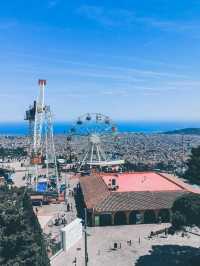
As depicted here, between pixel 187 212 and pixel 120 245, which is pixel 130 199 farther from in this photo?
pixel 187 212

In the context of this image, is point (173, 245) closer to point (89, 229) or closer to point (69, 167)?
point (89, 229)

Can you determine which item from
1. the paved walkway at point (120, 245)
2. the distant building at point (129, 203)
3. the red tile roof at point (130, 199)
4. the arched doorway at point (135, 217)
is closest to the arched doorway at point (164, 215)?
the distant building at point (129, 203)

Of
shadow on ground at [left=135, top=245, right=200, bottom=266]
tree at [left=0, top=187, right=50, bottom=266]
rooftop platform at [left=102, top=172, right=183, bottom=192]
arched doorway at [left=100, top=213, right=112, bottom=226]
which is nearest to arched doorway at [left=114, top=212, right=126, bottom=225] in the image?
arched doorway at [left=100, top=213, right=112, bottom=226]

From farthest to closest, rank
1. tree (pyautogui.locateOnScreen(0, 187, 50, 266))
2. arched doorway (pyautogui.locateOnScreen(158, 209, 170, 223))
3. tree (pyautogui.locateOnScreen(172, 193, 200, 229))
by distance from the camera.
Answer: arched doorway (pyautogui.locateOnScreen(158, 209, 170, 223))
tree (pyautogui.locateOnScreen(172, 193, 200, 229))
tree (pyautogui.locateOnScreen(0, 187, 50, 266))

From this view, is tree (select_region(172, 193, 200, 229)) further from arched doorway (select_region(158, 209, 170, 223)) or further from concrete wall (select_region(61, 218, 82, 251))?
arched doorway (select_region(158, 209, 170, 223))

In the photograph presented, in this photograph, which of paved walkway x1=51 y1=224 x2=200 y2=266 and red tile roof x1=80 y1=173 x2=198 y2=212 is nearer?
paved walkway x1=51 y1=224 x2=200 y2=266

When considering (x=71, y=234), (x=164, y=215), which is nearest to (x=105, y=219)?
(x=164, y=215)

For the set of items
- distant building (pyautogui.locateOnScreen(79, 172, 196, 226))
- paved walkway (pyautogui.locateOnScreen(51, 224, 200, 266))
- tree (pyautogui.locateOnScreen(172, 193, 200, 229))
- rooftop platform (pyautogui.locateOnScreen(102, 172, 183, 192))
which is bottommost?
paved walkway (pyautogui.locateOnScreen(51, 224, 200, 266))
